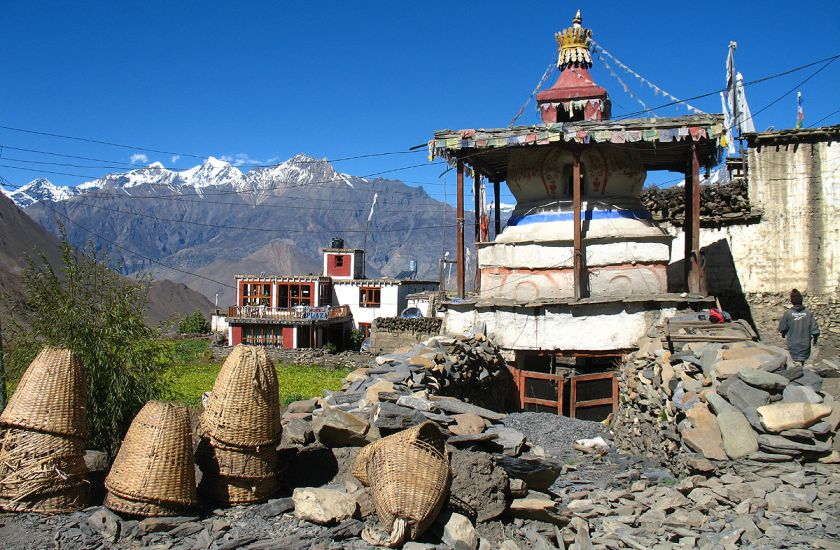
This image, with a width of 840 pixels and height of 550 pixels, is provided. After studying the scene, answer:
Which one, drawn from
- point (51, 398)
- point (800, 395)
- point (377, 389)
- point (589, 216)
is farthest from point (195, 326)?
point (800, 395)

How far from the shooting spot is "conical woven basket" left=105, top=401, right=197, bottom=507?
7.46m

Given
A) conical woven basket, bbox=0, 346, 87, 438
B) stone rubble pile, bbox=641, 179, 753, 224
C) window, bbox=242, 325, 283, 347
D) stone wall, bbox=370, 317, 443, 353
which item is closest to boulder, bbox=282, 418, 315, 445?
conical woven basket, bbox=0, 346, 87, 438

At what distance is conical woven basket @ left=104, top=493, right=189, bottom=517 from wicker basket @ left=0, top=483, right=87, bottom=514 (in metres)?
0.47

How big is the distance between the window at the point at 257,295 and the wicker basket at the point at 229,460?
147 ft

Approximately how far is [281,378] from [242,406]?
23566 mm

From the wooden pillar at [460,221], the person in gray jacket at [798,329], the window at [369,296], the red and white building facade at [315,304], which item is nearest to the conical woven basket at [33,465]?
the person in gray jacket at [798,329]

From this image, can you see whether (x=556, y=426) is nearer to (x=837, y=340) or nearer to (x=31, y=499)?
(x=31, y=499)

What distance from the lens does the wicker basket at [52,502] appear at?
748cm

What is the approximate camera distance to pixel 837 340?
73.8ft

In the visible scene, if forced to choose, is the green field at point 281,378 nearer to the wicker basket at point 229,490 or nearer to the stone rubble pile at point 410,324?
the stone rubble pile at point 410,324

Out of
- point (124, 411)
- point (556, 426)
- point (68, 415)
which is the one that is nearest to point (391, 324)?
point (556, 426)

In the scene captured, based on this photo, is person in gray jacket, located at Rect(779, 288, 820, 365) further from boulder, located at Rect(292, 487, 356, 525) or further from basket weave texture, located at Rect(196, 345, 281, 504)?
basket weave texture, located at Rect(196, 345, 281, 504)

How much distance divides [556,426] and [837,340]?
1326cm

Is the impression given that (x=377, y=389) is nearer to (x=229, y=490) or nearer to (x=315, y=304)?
(x=229, y=490)
